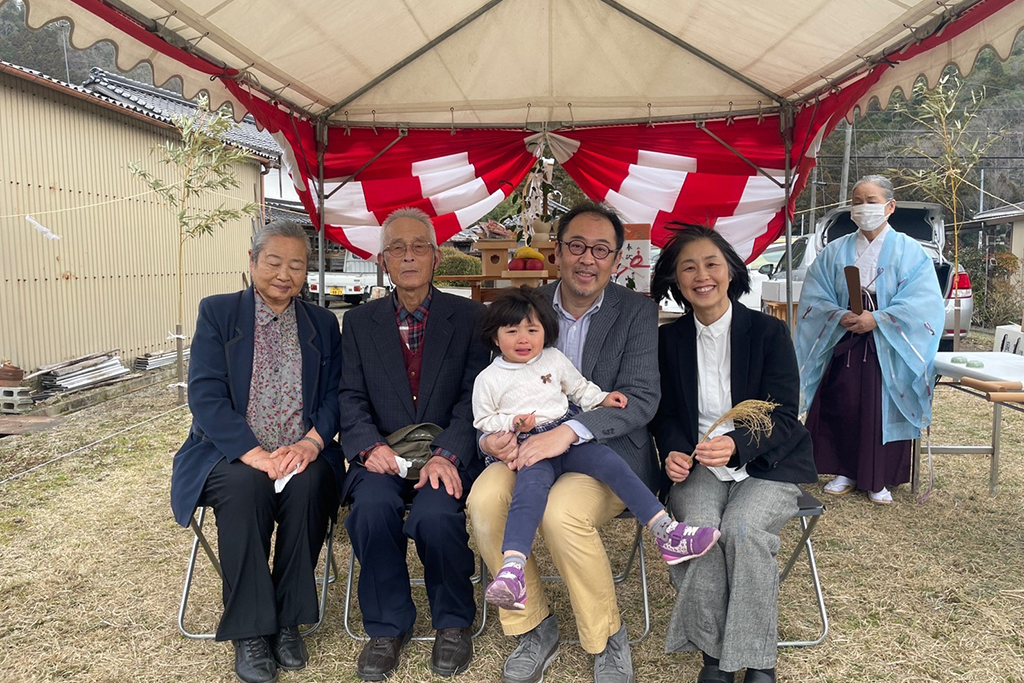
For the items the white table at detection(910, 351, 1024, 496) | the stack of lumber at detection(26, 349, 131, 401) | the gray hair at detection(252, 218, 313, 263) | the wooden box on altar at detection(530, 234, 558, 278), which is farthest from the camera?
the stack of lumber at detection(26, 349, 131, 401)

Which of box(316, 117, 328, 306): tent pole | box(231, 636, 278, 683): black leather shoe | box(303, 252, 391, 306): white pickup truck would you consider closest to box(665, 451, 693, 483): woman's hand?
box(231, 636, 278, 683): black leather shoe

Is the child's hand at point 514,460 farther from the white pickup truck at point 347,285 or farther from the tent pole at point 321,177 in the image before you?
the white pickup truck at point 347,285

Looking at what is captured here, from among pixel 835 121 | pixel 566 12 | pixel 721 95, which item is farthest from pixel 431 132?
pixel 835 121

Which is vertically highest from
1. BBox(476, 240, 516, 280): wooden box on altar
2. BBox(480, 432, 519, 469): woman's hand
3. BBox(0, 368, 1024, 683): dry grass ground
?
BBox(476, 240, 516, 280): wooden box on altar

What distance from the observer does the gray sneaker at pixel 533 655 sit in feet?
7.36

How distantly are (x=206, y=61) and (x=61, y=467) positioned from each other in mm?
3430

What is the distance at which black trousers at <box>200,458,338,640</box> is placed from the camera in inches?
90.4

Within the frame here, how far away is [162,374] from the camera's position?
29.4 ft

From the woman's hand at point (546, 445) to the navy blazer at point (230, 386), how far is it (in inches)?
30.6

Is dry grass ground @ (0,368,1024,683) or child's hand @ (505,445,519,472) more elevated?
child's hand @ (505,445,519,472)

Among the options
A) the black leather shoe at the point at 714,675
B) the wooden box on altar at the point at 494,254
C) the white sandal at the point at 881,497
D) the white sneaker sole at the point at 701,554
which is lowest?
the black leather shoe at the point at 714,675

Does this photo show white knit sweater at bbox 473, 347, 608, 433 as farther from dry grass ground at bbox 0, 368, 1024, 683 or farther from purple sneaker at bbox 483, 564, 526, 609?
dry grass ground at bbox 0, 368, 1024, 683

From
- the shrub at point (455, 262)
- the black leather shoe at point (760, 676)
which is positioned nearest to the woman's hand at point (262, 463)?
the black leather shoe at point (760, 676)

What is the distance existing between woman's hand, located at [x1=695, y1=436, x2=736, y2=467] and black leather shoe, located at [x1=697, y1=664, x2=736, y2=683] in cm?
62
